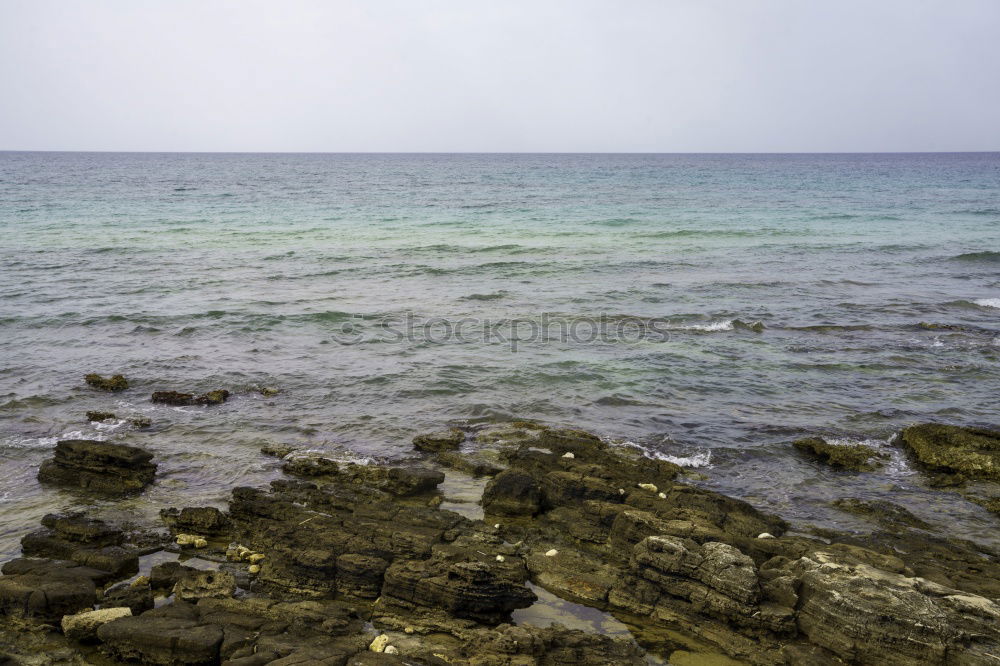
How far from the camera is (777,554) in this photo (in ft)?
33.7

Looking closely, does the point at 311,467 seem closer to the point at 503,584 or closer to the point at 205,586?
the point at 205,586

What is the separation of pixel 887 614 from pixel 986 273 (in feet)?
102

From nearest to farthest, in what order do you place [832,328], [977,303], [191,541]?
[191,541]
[832,328]
[977,303]

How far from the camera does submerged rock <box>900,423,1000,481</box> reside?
13562 millimetres

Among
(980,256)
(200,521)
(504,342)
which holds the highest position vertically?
(980,256)

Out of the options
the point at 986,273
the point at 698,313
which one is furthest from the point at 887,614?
the point at 986,273

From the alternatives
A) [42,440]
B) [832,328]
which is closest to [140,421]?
[42,440]

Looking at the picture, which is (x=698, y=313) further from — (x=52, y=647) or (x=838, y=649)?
(x=52, y=647)

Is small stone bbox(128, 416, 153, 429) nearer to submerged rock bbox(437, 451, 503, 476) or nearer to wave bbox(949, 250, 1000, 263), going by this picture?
submerged rock bbox(437, 451, 503, 476)

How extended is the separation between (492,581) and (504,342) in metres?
13.6

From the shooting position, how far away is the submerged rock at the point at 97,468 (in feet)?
42.7

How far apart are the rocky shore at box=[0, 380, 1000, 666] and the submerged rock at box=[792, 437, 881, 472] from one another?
175cm

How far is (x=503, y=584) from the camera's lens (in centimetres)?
941

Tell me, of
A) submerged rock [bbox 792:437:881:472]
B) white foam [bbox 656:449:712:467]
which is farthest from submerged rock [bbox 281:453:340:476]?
submerged rock [bbox 792:437:881:472]
